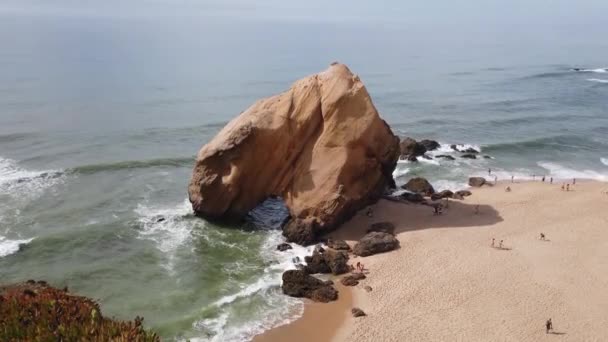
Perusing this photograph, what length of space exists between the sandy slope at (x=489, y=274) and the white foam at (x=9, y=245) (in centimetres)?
1650

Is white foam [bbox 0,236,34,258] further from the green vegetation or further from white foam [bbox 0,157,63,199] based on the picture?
the green vegetation

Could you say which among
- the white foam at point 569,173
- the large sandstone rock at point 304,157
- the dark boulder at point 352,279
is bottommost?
the white foam at point 569,173

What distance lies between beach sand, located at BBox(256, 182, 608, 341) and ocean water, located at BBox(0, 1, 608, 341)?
4.04 metres

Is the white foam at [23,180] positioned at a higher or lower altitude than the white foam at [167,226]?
higher

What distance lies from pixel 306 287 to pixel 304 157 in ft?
27.5

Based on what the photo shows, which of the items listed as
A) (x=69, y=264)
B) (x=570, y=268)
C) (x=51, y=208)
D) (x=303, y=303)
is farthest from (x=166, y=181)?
(x=570, y=268)

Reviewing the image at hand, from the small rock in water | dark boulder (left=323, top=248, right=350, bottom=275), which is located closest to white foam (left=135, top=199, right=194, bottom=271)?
dark boulder (left=323, top=248, right=350, bottom=275)

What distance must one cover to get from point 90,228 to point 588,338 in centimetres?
2447

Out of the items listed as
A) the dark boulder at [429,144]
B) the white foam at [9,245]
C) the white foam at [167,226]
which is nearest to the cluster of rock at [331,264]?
the white foam at [167,226]

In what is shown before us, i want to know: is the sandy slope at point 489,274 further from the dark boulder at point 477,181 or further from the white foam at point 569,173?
the white foam at point 569,173

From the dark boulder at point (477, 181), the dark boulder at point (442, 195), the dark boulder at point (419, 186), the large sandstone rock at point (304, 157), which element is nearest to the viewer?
the large sandstone rock at point (304, 157)

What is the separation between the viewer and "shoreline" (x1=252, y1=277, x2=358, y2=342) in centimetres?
2045

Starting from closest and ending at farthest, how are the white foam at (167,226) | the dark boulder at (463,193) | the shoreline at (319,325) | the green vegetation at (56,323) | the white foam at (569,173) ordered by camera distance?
the green vegetation at (56,323), the shoreline at (319,325), the white foam at (167,226), the dark boulder at (463,193), the white foam at (569,173)

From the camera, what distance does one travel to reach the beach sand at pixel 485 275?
68.6 ft
